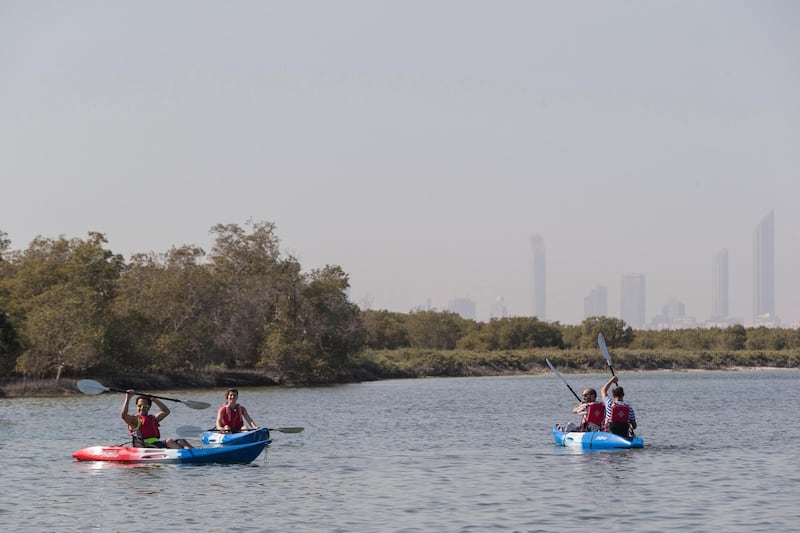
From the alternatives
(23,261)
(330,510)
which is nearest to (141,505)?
(330,510)

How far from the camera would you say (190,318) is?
241ft

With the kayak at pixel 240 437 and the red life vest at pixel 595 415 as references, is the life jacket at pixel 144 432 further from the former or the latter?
Result: the red life vest at pixel 595 415

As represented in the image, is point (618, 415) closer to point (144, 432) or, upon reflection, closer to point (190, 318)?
point (144, 432)

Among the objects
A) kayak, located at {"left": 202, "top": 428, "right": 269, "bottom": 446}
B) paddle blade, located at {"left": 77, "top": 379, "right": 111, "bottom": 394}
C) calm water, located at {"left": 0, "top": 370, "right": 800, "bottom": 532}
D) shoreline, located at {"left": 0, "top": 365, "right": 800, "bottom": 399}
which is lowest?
calm water, located at {"left": 0, "top": 370, "right": 800, "bottom": 532}

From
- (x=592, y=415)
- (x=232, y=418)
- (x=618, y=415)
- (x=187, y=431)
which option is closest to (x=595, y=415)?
(x=592, y=415)

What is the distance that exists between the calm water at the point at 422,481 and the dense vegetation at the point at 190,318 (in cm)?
1944

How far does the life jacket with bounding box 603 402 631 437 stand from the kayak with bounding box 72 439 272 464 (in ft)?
27.0

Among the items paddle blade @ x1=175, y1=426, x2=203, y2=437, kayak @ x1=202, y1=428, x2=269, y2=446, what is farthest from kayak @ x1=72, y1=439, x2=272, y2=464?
paddle blade @ x1=175, y1=426, x2=203, y2=437

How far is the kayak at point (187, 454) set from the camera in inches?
991

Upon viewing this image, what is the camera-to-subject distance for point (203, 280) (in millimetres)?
73688

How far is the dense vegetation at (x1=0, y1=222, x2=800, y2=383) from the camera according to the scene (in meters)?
59.8

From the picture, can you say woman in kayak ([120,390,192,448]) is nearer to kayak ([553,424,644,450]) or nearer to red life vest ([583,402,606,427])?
kayak ([553,424,644,450])

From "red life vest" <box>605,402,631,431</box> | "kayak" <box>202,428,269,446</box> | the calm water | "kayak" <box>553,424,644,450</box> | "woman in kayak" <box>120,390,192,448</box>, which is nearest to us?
the calm water

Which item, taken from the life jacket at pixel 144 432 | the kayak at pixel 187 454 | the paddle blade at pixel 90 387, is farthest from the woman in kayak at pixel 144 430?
the paddle blade at pixel 90 387
